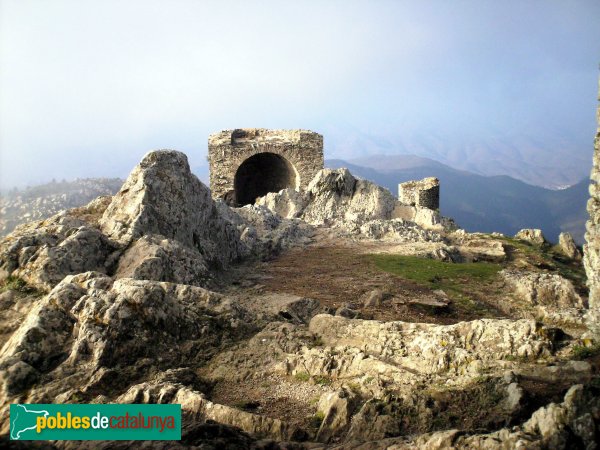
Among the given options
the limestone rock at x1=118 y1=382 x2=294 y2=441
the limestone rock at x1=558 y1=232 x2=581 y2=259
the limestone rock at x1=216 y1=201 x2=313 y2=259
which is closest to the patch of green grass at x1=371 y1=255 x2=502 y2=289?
the limestone rock at x1=216 y1=201 x2=313 y2=259

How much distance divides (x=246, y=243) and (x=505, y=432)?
13.3m

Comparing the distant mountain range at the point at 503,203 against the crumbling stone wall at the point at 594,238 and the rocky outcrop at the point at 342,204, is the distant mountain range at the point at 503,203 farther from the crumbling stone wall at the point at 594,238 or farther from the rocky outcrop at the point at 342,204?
the crumbling stone wall at the point at 594,238

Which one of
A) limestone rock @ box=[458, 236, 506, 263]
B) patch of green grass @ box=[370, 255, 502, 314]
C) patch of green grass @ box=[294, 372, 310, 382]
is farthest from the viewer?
limestone rock @ box=[458, 236, 506, 263]

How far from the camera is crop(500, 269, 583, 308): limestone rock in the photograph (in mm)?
14328

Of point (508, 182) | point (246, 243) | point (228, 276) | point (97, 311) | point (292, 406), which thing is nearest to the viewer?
point (292, 406)

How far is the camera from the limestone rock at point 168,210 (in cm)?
1251

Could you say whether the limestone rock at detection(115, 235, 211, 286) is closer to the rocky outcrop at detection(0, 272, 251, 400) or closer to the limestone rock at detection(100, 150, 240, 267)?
the limestone rock at detection(100, 150, 240, 267)

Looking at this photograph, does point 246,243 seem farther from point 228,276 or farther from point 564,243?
point 564,243

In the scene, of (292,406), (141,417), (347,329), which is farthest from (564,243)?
(141,417)

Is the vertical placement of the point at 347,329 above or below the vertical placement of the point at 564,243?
above

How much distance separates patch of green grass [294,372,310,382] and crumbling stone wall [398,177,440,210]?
25611 millimetres

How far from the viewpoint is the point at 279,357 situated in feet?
24.3

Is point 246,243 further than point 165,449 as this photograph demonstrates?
Yes

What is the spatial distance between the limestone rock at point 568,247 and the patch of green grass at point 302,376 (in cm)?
2005
